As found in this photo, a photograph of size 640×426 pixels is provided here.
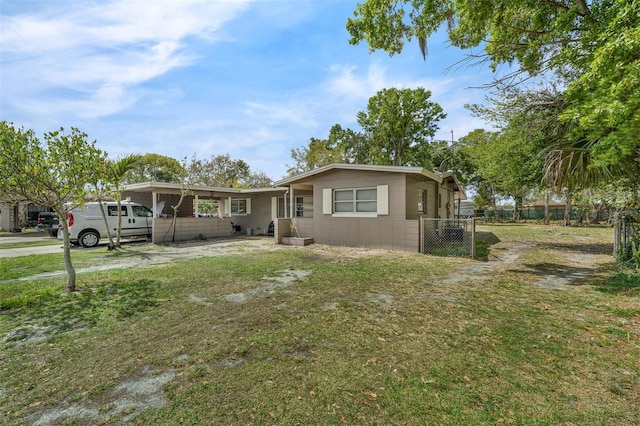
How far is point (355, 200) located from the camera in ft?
34.8

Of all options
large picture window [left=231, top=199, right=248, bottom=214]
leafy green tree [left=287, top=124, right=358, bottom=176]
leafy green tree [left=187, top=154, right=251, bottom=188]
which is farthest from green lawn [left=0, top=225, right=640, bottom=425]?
leafy green tree [left=187, top=154, right=251, bottom=188]

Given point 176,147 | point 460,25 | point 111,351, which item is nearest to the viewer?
point 111,351

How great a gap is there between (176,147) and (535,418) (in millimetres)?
27256

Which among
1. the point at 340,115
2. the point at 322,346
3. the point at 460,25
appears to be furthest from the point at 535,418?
the point at 340,115

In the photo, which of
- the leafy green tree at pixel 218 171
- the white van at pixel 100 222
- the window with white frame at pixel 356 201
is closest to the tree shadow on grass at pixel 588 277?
the window with white frame at pixel 356 201

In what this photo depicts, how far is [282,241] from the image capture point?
461 inches

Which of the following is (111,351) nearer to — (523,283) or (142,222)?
(523,283)

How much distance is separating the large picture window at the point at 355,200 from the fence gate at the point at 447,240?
1873 millimetres

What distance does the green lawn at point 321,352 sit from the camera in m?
1.99

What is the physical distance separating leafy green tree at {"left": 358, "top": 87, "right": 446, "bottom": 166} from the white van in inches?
804

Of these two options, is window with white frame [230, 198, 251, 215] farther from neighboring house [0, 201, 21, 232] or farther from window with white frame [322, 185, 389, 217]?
neighboring house [0, 201, 21, 232]

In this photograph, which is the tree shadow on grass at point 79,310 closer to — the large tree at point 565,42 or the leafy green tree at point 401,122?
the large tree at point 565,42

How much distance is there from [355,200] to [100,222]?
9722mm

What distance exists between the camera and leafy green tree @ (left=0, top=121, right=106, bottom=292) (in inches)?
164
